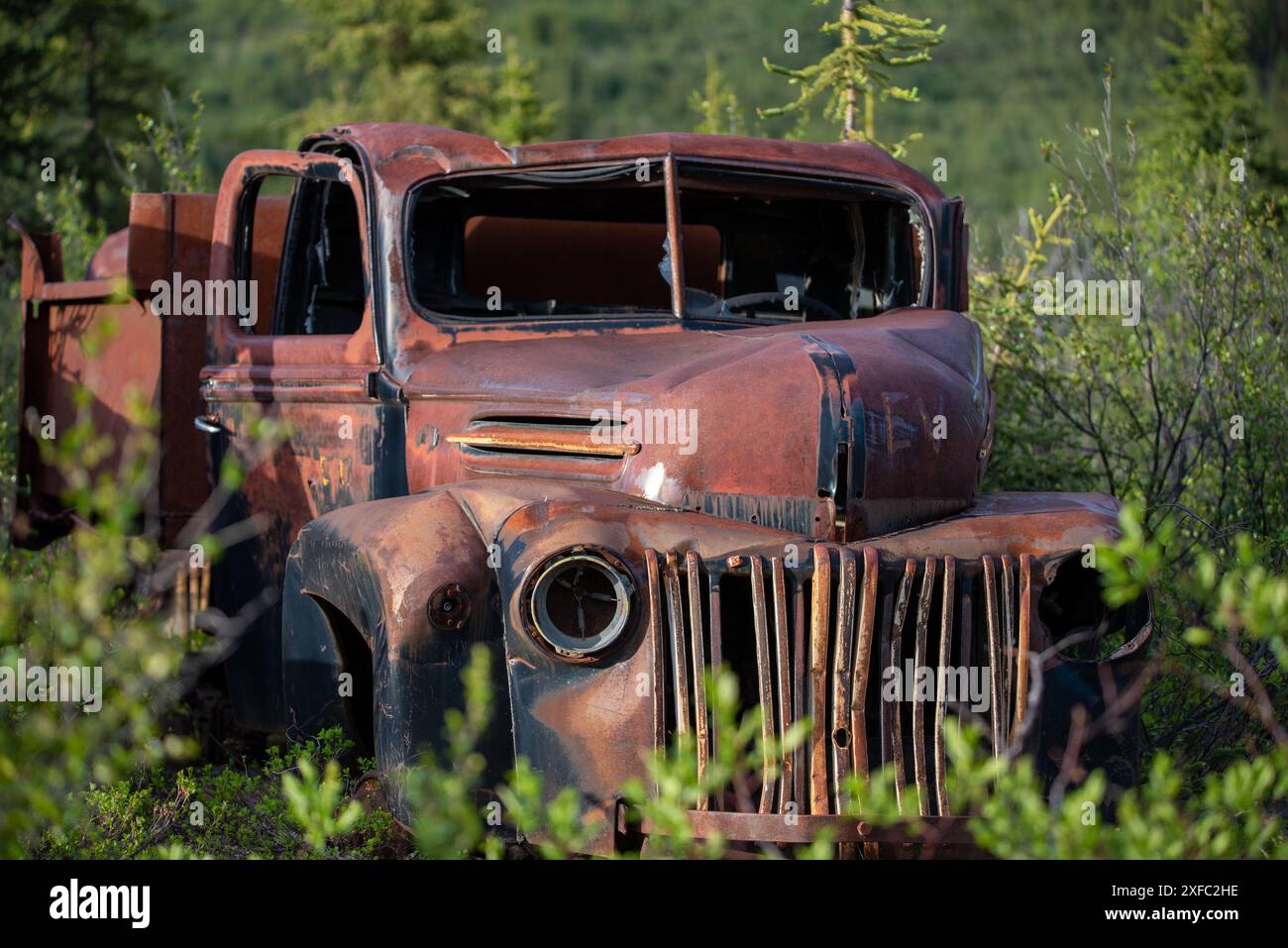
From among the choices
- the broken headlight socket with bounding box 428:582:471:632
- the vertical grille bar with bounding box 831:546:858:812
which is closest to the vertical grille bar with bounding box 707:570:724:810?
the vertical grille bar with bounding box 831:546:858:812

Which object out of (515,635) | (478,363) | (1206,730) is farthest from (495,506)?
(1206,730)

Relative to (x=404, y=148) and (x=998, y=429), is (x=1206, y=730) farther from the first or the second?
(x=404, y=148)

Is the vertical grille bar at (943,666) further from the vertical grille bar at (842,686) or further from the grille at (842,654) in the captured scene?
the vertical grille bar at (842,686)

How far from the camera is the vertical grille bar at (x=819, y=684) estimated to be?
3877mm

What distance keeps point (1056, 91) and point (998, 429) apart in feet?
315

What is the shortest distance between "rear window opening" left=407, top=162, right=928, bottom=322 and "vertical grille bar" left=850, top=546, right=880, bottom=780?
1.61 m

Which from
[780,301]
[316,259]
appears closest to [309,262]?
[316,259]

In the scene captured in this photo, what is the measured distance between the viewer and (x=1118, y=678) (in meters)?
4.21

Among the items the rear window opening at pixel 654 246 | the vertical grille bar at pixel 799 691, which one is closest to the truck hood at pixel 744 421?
the vertical grille bar at pixel 799 691

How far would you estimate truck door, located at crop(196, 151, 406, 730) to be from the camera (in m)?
5.36

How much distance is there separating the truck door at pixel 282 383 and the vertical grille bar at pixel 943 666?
6.28 feet

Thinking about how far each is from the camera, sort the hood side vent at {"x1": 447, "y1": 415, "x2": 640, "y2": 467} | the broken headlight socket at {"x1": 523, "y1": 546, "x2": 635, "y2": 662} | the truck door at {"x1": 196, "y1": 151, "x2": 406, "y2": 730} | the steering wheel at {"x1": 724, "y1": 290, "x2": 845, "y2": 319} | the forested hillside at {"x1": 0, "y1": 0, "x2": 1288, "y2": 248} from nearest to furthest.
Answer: the broken headlight socket at {"x1": 523, "y1": 546, "x2": 635, "y2": 662} < the hood side vent at {"x1": 447, "y1": 415, "x2": 640, "y2": 467} < the truck door at {"x1": 196, "y1": 151, "x2": 406, "y2": 730} < the steering wheel at {"x1": 724, "y1": 290, "x2": 845, "y2": 319} < the forested hillside at {"x1": 0, "y1": 0, "x2": 1288, "y2": 248}

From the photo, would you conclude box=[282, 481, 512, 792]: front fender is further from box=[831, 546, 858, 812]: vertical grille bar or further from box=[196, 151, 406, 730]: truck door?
box=[831, 546, 858, 812]: vertical grille bar
